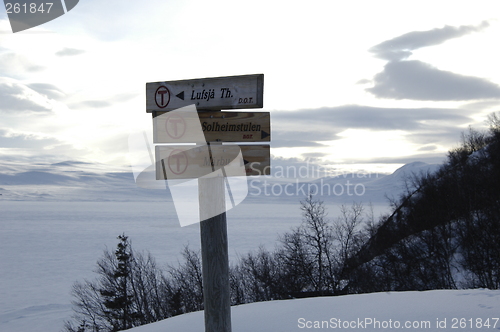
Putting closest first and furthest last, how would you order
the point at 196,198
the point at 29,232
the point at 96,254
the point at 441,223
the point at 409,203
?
the point at 196,198 < the point at 441,223 < the point at 409,203 < the point at 96,254 < the point at 29,232

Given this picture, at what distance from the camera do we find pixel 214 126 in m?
3.99

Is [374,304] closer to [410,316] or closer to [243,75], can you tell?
[410,316]

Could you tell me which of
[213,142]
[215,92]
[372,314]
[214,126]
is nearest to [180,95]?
[215,92]

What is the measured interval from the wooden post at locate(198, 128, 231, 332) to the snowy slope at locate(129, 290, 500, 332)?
2.36 ft

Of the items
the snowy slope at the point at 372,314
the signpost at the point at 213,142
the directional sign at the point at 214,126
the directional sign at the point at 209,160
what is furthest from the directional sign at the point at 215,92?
the snowy slope at the point at 372,314

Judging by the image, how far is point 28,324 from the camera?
201ft

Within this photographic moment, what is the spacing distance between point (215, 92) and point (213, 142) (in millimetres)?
505

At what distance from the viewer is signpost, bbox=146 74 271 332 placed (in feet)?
12.8

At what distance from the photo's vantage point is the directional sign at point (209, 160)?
3816mm

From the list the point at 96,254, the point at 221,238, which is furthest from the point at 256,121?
the point at 96,254

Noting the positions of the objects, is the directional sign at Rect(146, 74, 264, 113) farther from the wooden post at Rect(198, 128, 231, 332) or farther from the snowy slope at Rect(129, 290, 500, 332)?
the snowy slope at Rect(129, 290, 500, 332)

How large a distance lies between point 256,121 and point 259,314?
2.47 metres

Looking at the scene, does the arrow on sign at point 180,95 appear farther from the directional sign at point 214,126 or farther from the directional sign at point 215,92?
the directional sign at point 214,126

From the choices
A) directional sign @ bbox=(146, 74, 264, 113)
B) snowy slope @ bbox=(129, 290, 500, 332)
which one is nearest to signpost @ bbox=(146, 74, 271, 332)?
directional sign @ bbox=(146, 74, 264, 113)
